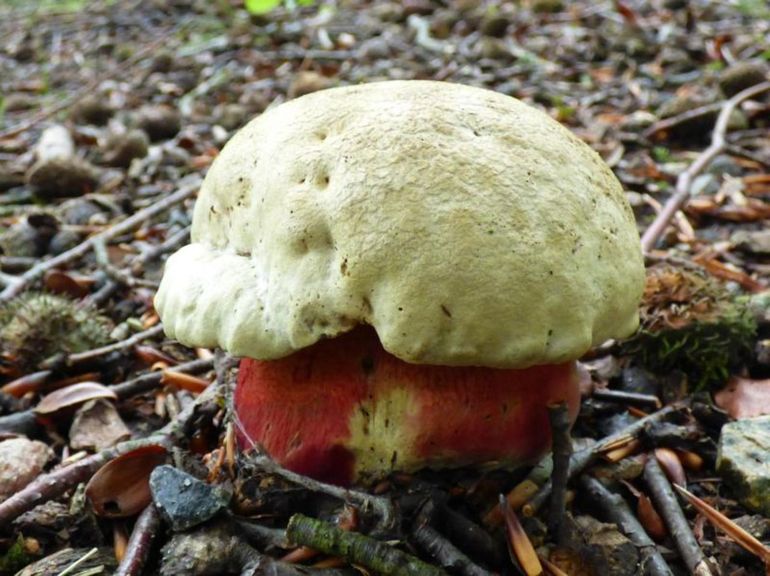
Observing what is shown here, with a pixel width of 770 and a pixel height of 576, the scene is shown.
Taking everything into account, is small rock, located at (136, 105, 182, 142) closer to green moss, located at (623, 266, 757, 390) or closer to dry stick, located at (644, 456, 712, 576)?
green moss, located at (623, 266, 757, 390)

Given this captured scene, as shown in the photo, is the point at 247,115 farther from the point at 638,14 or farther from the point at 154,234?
the point at 638,14

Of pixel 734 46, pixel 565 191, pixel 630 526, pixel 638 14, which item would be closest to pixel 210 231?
pixel 565 191

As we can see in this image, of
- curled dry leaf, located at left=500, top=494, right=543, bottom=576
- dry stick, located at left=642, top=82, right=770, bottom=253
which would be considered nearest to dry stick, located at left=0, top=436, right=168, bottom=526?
curled dry leaf, located at left=500, top=494, right=543, bottom=576

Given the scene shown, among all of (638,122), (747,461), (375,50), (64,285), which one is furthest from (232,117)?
(747,461)

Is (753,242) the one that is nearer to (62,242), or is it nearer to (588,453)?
(588,453)

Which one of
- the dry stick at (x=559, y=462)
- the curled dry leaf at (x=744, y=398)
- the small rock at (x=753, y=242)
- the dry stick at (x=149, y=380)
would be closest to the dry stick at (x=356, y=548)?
the dry stick at (x=559, y=462)
